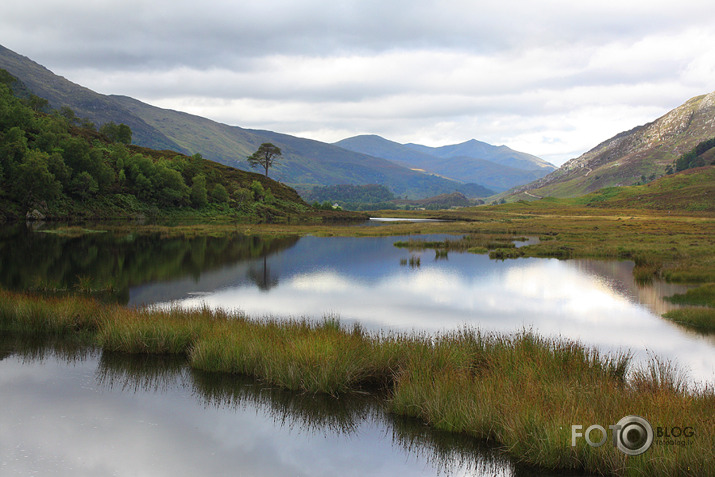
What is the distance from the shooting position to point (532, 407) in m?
9.25

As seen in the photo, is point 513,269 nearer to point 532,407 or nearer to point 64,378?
point 532,407

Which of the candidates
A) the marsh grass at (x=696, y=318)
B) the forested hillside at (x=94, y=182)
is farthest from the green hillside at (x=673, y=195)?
the marsh grass at (x=696, y=318)

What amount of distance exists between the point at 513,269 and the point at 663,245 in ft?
68.6

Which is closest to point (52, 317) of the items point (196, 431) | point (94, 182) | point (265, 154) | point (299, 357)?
point (196, 431)

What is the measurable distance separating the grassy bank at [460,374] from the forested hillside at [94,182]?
239ft

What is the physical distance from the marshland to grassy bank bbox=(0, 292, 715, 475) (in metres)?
0.04

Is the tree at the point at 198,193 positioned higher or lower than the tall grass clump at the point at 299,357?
higher

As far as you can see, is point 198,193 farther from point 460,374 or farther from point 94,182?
point 460,374

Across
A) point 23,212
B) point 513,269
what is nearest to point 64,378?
point 513,269

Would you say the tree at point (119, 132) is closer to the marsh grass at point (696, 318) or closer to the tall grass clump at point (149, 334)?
the tall grass clump at point (149, 334)

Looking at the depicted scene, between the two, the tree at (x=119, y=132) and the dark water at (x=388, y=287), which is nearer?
the dark water at (x=388, y=287)

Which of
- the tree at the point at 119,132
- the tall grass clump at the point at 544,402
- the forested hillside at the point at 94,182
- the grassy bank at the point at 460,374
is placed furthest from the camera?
the tree at the point at 119,132

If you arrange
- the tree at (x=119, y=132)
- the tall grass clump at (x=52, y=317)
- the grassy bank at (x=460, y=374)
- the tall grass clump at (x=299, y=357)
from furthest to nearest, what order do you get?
the tree at (x=119, y=132) < the tall grass clump at (x=52, y=317) < the tall grass clump at (x=299, y=357) < the grassy bank at (x=460, y=374)

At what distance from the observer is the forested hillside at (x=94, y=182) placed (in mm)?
77375
